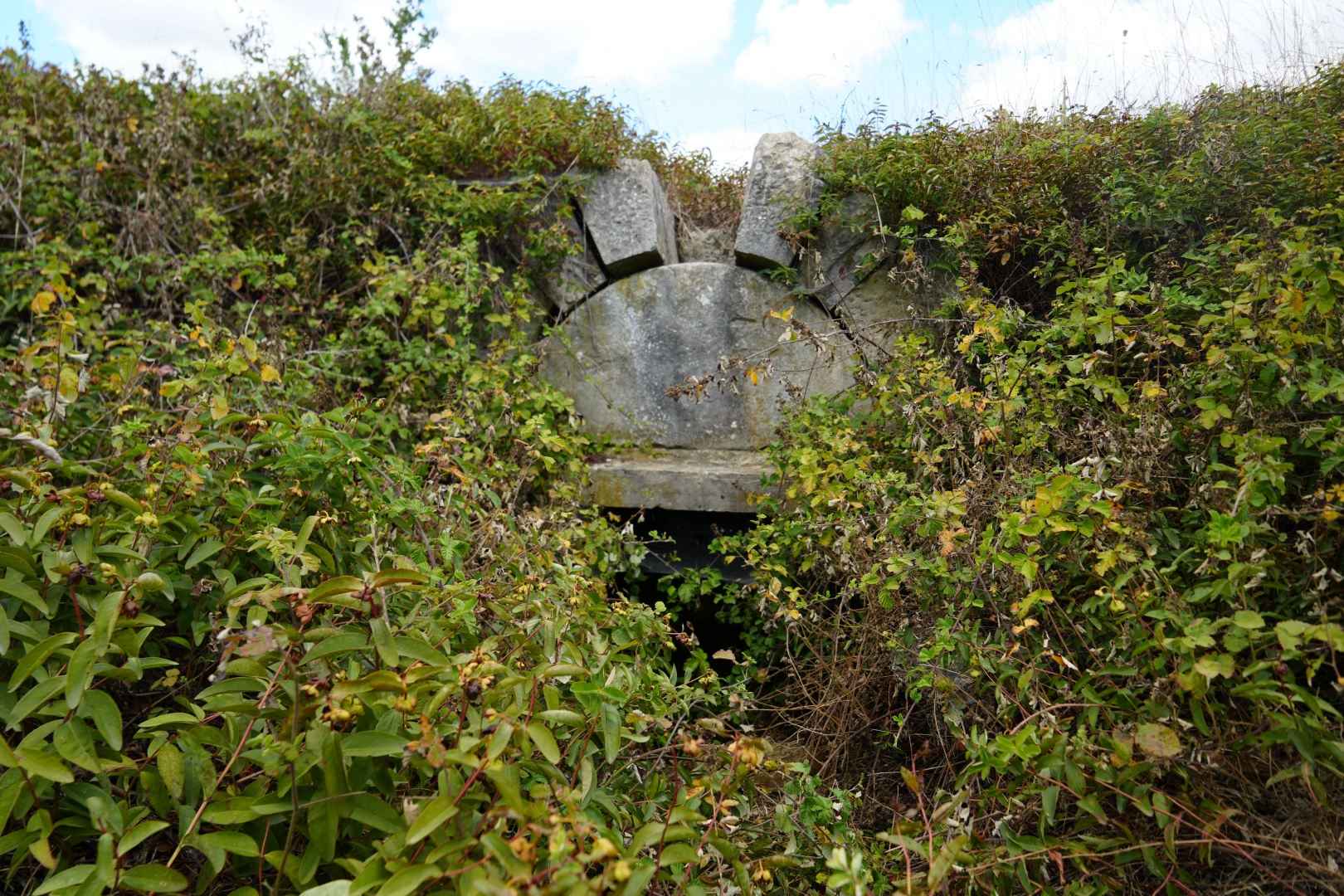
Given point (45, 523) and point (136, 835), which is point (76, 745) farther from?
point (45, 523)

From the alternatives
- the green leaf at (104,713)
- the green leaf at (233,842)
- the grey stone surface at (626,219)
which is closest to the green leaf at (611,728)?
the green leaf at (233,842)

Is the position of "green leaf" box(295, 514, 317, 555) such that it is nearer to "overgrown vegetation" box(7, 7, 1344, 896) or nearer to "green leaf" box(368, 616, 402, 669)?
"overgrown vegetation" box(7, 7, 1344, 896)

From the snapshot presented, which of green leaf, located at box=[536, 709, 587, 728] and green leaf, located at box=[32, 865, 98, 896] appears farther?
green leaf, located at box=[536, 709, 587, 728]

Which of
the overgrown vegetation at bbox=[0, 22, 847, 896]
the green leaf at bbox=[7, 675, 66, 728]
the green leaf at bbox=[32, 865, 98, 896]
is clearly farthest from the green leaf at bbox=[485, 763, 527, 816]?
the green leaf at bbox=[7, 675, 66, 728]

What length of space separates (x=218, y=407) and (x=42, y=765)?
984 millimetres

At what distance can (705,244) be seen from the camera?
167 inches

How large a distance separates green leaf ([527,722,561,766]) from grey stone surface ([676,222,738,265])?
125 inches

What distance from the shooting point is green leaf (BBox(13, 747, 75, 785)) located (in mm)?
1250

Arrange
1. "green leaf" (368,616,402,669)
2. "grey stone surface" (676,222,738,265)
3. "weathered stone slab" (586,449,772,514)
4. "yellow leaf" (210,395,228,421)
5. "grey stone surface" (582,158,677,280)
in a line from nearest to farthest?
"green leaf" (368,616,402,669) < "yellow leaf" (210,395,228,421) < "weathered stone slab" (586,449,772,514) < "grey stone surface" (582,158,677,280) < "grey stone surface" (676,222,738,265)

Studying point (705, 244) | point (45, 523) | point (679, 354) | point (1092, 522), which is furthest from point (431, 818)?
point (705, 244)

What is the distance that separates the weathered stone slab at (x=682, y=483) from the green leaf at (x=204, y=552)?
1.91m

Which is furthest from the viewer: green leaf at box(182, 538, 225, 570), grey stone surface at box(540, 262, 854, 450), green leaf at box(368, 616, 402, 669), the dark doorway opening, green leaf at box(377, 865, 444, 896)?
grey stone surface at box(540, 262, 854, 450)

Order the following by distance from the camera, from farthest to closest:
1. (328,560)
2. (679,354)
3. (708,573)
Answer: (679,354) → (708,573) → (328,560)

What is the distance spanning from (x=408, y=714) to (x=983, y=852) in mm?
1252
